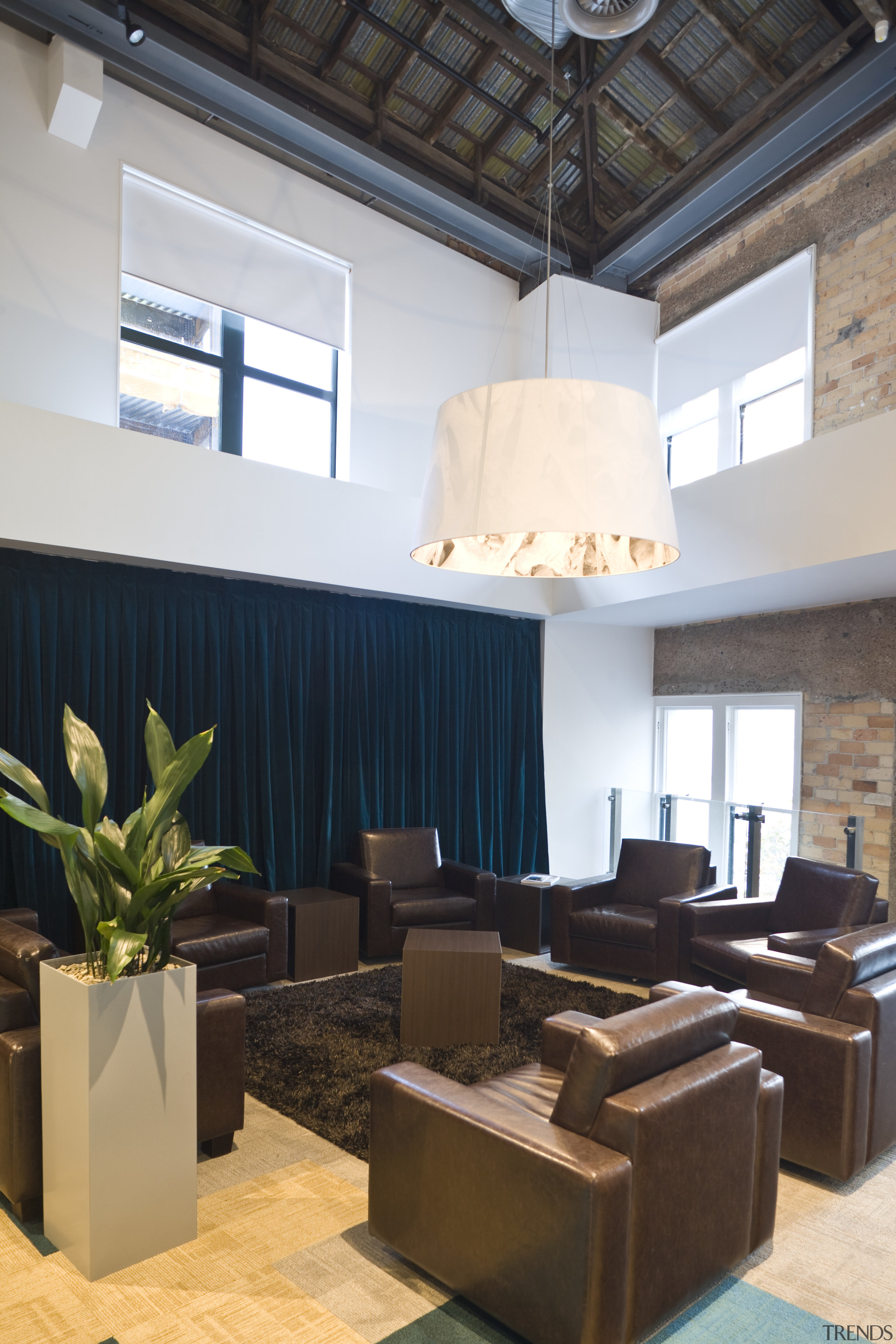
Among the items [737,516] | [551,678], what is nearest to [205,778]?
[551,678]

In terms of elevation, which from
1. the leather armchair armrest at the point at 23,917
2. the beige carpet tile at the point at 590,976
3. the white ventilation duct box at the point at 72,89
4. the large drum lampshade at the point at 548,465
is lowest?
the beige carpet tile at the point at 590,976

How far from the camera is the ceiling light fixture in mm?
2572

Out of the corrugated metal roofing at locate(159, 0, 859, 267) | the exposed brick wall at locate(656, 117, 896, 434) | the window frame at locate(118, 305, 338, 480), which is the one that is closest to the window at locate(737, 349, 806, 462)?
the exposed brick wall at locate(656, 117, 896, 434)

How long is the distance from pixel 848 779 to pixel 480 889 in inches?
99.6

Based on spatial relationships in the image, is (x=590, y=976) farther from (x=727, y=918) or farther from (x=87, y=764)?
(x=87, y=764)

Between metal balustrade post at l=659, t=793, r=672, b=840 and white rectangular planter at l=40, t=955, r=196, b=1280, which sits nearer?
white rectangular planter at l=40, t=955, r=196, b=1280

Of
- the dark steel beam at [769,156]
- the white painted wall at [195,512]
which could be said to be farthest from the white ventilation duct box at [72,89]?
the dark steel beam at [769,156]

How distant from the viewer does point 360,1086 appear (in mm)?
3369

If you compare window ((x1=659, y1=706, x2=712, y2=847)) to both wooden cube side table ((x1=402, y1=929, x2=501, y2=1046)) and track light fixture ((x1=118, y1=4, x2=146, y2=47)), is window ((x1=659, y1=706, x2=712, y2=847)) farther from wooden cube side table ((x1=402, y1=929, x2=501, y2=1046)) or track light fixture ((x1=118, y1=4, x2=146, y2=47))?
track light fixture ((x1=118, y1=4, x2=146, y2=47))

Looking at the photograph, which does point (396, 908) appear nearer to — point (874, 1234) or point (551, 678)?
point (551, 678)

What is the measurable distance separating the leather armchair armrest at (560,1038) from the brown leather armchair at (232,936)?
1927 mm

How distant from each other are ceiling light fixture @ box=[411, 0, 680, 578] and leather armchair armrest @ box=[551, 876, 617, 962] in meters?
2.86

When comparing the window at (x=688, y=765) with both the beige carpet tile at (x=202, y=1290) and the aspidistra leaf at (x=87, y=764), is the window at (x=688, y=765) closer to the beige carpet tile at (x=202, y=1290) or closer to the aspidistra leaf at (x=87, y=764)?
the beige carpet tile at (x=202, y=1290)

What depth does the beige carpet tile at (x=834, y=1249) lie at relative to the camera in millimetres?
2162
